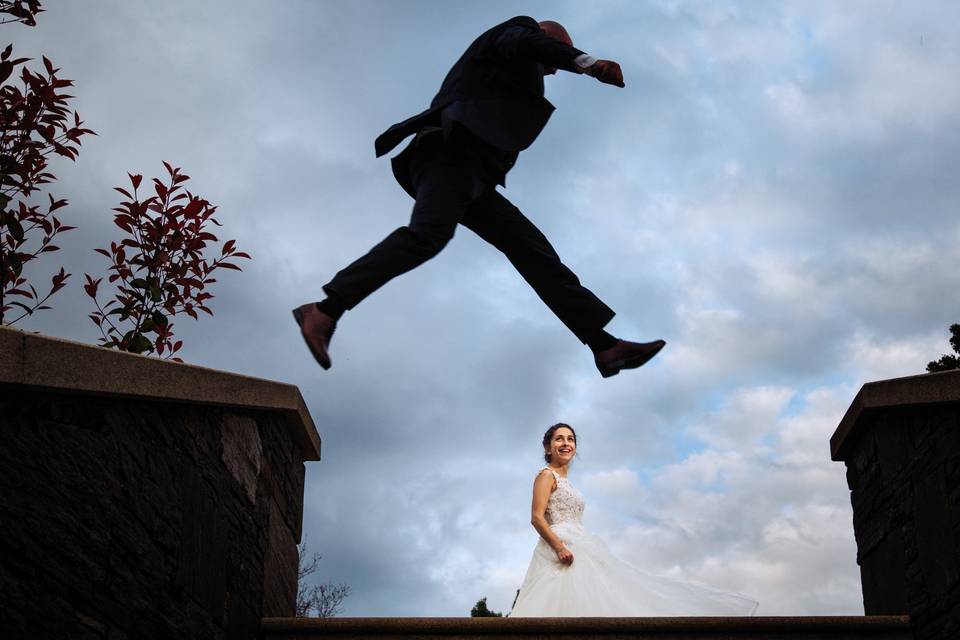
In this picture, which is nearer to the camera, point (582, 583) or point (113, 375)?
point (113, 375)

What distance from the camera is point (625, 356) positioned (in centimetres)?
335

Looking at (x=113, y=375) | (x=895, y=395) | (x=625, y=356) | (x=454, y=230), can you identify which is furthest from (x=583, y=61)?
(x=895, y=395)

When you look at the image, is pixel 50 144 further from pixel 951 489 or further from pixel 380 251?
pixel 951 489

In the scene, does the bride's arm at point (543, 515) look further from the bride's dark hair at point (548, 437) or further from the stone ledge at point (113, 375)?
the stone ledge at point (113, 375)

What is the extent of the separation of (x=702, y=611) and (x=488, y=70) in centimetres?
280

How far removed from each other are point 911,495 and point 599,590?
1.59 m

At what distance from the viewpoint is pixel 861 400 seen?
14.7 feet

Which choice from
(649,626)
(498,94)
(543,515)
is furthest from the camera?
(543,515)

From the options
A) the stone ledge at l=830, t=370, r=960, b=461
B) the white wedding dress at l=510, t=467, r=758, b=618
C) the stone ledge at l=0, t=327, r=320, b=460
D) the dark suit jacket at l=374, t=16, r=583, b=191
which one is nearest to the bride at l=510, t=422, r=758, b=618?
the white wedding dress at l=510, t=467, r=758, b=618

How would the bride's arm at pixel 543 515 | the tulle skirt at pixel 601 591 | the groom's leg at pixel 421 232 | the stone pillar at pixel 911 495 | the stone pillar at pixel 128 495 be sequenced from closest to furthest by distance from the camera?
the stone pillar at pixel 128 495 → the groom's leg at pixel 421 232 → the stone pillar at pixel 911 495 → the tulle skirt at pixel 601 591 → the bride's arm at pixel 543 515

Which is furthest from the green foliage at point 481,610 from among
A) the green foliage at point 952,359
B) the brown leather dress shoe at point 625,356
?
the brown leather dress shoe at point 625,356

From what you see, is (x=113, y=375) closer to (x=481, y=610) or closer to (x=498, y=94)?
(x=498, y=94)

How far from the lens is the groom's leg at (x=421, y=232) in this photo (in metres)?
3.05

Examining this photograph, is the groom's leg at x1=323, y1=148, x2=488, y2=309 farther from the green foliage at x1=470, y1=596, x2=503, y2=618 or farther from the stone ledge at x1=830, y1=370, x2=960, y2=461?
the green foliage at x1=470, y1=596, x2=503, y2=618
